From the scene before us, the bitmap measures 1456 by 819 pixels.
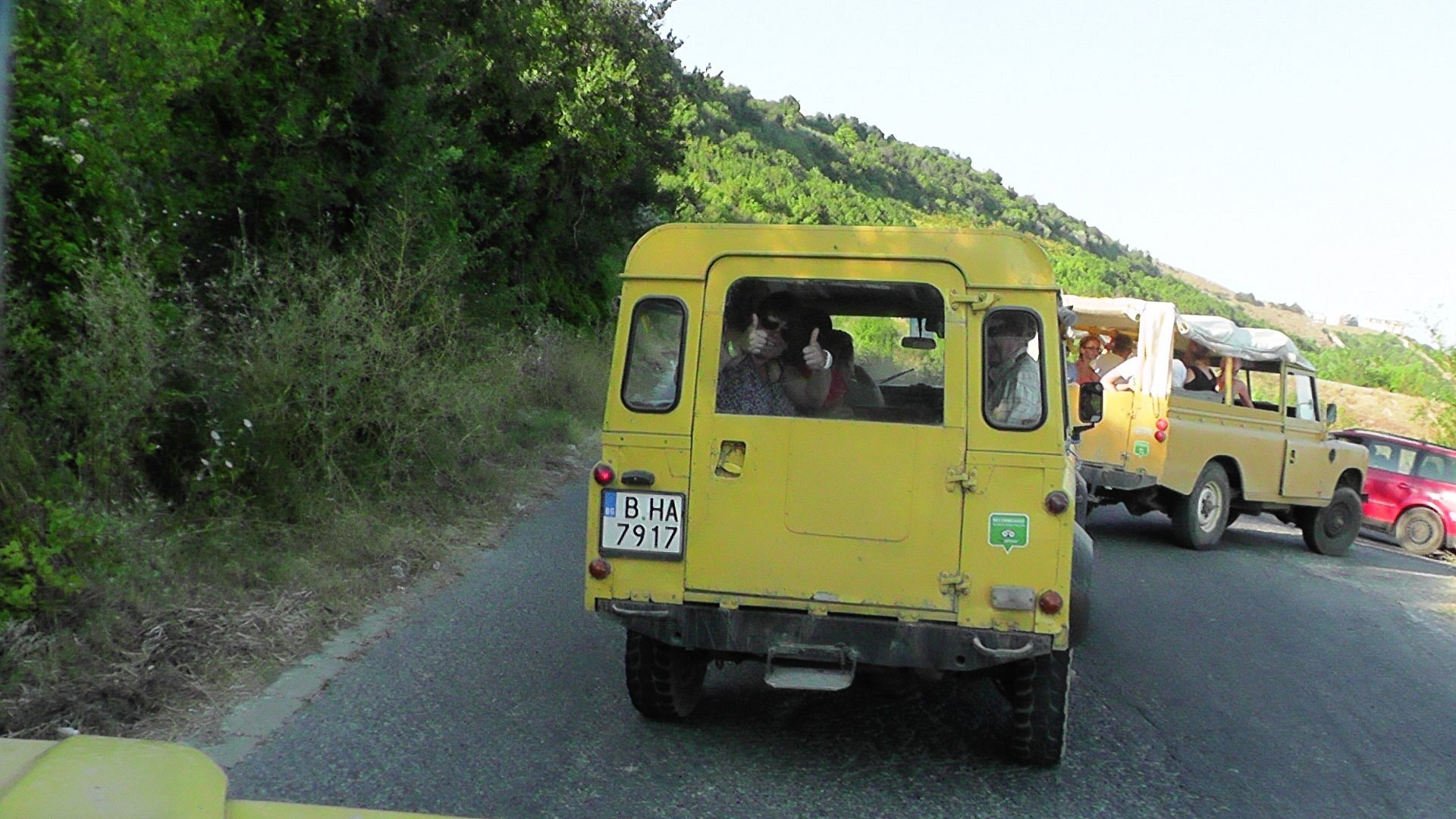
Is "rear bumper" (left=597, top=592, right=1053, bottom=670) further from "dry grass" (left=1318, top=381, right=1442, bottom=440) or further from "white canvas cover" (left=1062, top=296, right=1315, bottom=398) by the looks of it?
"dry grass" (left=1318, top=381, right=1442, bottom=440)

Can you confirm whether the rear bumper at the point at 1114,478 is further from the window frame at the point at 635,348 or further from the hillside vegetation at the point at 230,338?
the window frame at the point at 635,348

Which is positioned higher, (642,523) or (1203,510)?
(642,523)

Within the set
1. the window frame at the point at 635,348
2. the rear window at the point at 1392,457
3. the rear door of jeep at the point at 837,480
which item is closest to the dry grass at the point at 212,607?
the window frame at the point at 635,348

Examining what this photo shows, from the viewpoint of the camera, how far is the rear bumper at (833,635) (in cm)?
511

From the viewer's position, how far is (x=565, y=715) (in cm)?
596

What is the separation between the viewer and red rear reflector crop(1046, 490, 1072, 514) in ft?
16.6

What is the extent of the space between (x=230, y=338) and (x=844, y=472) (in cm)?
559

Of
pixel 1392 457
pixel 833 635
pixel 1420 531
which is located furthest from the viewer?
pixel 1392 457

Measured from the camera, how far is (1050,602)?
5078mm

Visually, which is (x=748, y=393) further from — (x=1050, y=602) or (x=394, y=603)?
(x=394, y=603)

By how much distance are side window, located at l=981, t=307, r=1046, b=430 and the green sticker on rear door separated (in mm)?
364

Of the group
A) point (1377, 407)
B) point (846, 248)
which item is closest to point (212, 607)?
point (846, 248)

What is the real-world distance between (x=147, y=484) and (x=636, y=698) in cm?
387

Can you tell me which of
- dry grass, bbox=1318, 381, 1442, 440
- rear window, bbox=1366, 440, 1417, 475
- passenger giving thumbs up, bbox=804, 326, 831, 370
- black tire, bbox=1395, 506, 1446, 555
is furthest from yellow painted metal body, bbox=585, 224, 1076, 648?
dry grass, bbox=1318, 381, 1442, 440
